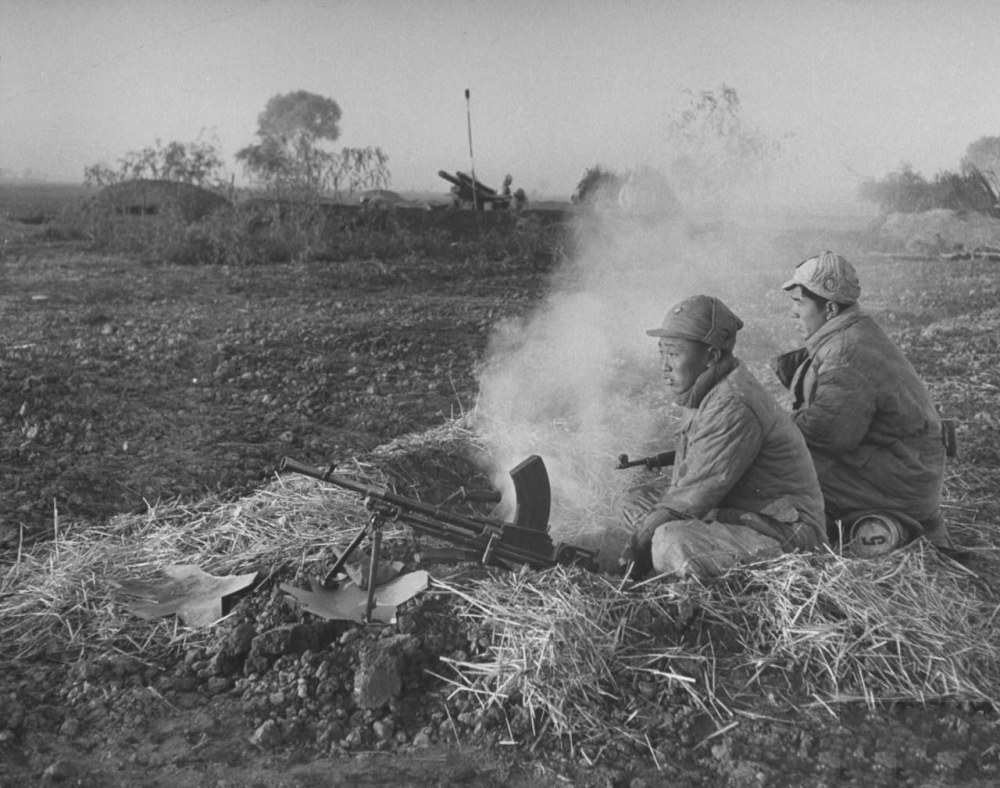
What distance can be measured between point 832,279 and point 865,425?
824 millimetres

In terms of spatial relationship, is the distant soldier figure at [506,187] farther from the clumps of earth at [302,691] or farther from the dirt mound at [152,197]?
the clumps of earth at [302,691]

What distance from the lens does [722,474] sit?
409 cm

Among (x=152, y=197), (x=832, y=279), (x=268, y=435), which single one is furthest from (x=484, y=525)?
(x=152, y=197)

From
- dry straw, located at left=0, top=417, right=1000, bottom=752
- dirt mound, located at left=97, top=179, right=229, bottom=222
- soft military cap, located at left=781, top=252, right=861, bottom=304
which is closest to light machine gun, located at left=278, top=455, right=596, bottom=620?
dry straw, located at left=0, top=417, right=1000, bottom=752

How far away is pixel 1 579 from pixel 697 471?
3.35 m

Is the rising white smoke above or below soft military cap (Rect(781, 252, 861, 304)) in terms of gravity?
below

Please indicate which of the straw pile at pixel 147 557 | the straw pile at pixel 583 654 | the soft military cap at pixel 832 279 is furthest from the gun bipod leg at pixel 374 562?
the soft military cap at pixel 832 279

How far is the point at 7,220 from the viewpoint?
20.9m

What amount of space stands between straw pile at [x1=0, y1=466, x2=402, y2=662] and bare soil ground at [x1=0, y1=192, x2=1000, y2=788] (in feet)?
0.49

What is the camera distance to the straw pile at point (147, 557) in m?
3.84

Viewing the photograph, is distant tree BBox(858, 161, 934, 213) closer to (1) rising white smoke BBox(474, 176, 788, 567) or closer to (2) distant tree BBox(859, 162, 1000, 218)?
(2) distant tree BBox(859, 162, 1000, 218)

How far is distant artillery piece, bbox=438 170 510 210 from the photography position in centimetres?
2158

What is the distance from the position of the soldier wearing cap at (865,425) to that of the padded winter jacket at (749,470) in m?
0.57

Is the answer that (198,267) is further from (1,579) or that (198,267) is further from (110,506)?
(1,579)
